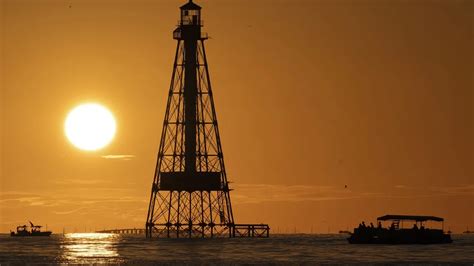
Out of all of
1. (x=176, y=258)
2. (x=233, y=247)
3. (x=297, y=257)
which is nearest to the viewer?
(x=176, y=258)

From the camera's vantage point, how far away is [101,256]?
143250 mm


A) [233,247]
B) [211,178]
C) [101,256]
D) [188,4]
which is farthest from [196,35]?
[101,256]

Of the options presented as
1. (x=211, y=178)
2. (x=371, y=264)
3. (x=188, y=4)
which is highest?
(x=188, y=4)

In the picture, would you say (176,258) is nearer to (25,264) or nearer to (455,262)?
(25,264)

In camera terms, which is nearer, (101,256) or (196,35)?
(101,256)

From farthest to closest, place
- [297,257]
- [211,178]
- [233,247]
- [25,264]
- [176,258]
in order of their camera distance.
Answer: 1. [211,178]
2. [233,247]
3. [297,257]
4. [176,258]
5. [25,264]

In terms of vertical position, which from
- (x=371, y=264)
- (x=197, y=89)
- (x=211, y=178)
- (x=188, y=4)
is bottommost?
(x=371, y=264)

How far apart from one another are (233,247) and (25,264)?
45.5 meters

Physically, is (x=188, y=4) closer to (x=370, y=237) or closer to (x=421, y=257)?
(x=370, y=237)

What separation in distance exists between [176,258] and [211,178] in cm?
4322

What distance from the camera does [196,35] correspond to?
577 feet

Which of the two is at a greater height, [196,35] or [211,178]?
[196,35]

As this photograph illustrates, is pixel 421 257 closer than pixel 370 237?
Yes

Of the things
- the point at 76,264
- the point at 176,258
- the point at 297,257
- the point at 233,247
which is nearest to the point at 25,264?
the point at 76,264
